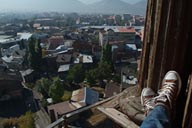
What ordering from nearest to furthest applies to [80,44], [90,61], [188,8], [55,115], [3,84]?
1. [188,8]
2. [55,115]
3. [3,84]
4. [90,61]
5. [80,44]

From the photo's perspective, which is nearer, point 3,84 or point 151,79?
point 151,79

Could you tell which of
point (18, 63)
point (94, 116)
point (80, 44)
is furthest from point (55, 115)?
point (80, 44)

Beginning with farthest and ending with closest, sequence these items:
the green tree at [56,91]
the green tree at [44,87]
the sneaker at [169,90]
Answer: the green tree at [44,87] < the green tree at [56,91] < the sneaker at [169,90]

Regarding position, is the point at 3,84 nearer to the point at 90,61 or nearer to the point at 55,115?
the point at 55,115

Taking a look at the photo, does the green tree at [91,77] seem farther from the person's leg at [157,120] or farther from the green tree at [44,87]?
the person's leg at [157,120]

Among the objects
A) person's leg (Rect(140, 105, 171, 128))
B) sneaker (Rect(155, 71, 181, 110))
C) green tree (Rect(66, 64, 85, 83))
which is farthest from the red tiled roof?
person's leg (Rect(140, 105, 171, 128))

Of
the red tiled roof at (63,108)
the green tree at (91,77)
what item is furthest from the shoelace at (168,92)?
the green tree at (91,77)

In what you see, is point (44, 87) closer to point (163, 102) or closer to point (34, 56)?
point (34, 56)
